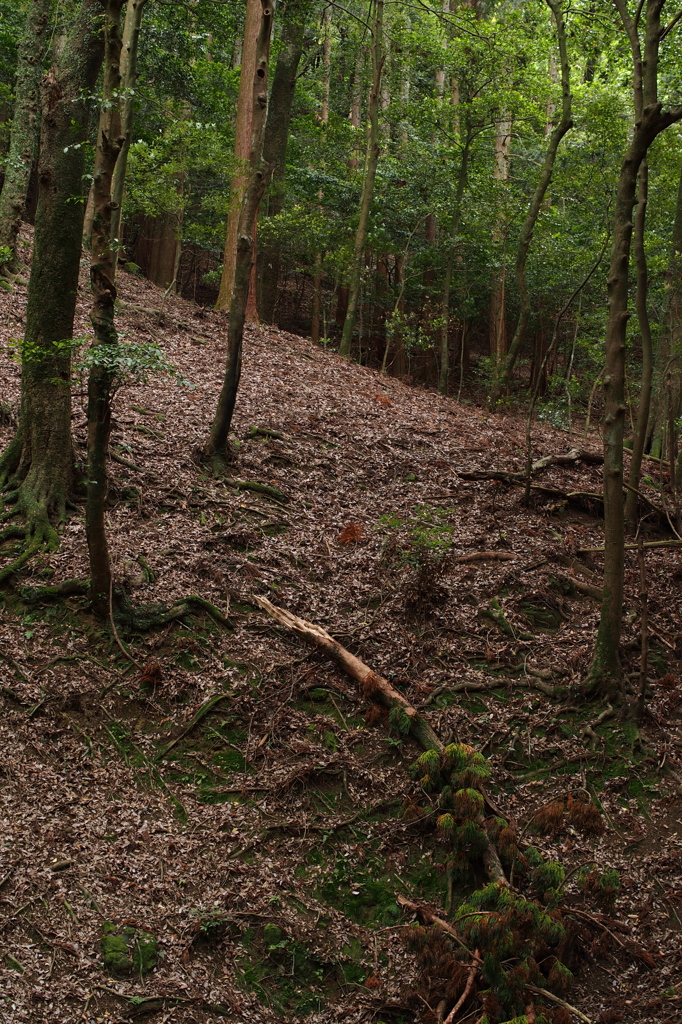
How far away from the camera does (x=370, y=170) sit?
14.9 m

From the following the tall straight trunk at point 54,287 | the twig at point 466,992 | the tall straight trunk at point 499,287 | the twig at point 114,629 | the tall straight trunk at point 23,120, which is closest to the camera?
the twig at point 466,992

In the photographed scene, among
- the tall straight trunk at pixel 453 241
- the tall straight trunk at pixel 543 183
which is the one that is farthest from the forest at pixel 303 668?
the tall straight trunk at pixel 453 241

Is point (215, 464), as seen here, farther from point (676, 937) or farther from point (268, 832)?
point (676, 937)

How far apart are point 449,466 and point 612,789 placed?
5.34 m

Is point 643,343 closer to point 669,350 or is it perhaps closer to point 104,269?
point 669,350

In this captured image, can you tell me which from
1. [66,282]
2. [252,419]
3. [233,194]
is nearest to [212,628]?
[66,282]

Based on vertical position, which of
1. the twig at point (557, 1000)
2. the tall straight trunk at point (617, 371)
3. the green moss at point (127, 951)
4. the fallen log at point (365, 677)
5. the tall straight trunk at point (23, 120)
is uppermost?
the tall straight trunk at point (23, 120)

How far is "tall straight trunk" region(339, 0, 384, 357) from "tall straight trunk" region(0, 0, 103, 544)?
29.5 ft

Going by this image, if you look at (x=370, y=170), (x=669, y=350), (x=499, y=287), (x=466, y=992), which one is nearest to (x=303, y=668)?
(x=466, y=992)

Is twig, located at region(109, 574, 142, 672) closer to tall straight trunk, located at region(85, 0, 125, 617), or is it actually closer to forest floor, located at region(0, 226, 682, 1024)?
forest floor, located at region(0, 226, 682, 1024)

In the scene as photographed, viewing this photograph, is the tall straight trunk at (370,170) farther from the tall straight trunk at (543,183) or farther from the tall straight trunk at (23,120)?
the tall straight trunk at (23,120)

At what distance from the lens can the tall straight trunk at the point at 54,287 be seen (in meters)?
6.55

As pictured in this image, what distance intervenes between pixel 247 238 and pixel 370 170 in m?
7.62

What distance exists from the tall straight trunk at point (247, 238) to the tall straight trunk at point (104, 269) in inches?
113
